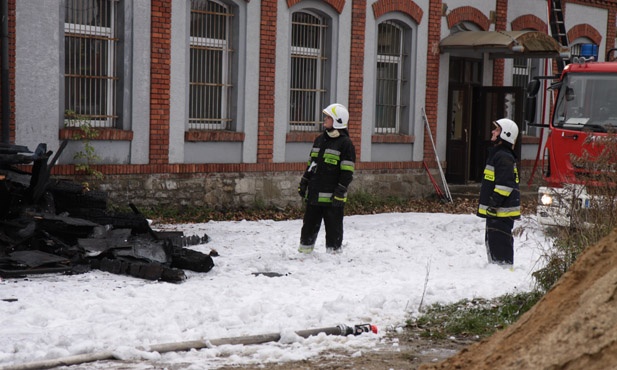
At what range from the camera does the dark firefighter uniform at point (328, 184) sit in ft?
40.2

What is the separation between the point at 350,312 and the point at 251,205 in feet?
31.2

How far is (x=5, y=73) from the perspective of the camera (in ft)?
47.3

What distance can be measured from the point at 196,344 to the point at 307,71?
12.8 m

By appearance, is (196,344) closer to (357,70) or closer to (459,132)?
(357,70)

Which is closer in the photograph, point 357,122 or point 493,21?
point 357,122

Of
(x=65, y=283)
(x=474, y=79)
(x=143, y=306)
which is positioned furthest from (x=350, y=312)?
(x=474, y=79)

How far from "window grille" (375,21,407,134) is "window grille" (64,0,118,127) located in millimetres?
6805

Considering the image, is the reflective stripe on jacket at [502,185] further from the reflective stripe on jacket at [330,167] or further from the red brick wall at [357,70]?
the red brick wall at [357,70]

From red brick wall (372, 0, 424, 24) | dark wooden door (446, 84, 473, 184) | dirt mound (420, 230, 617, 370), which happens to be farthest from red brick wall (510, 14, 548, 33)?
dirt mound (420, 230, 617, 370)

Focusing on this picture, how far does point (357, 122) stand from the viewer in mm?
20344

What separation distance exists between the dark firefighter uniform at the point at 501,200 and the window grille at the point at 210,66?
738cm

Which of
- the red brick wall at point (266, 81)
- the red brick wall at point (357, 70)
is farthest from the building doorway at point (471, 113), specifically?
the red brick wall at point (266, 81)

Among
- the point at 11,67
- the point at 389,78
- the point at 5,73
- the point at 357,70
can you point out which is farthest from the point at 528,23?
the point at 5,73

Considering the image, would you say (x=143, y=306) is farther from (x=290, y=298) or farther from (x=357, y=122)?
(x=357, y=122)
